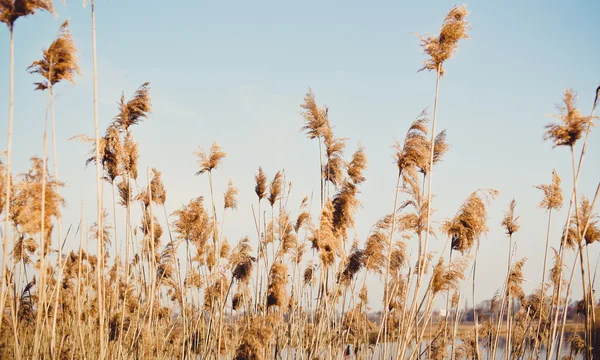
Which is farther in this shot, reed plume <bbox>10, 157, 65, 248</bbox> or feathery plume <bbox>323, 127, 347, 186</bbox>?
feathery plume <bbox>323, 127, 347, 186</bbox>

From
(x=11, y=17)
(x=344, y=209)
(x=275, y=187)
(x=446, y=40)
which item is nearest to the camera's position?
(x=11, y=17)

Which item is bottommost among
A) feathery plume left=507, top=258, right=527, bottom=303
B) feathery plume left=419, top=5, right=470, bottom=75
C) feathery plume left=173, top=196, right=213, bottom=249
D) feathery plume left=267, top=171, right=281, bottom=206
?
feathery plume left=507, top=258, right=527, bottom=303

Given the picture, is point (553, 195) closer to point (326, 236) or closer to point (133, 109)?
point (326, 236)

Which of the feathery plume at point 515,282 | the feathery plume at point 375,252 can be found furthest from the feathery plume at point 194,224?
the feathery plume at point 515,282

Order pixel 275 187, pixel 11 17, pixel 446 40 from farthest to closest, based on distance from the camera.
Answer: pixel 275 187 < pixel 446 40 < pixel 11 17

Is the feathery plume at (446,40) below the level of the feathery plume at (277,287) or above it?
above

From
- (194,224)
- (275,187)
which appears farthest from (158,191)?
(275,187)

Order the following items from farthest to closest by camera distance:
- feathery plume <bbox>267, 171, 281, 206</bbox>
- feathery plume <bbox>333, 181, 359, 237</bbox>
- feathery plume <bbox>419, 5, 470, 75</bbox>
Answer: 1. feathery plume <bbox>267, 171, 281, 206</bbox>
2. feathery plume <bbox>333, 181, 359, 237</bbox>
3. feathery plume <bbox>419, 5, 470, 75</bbox>

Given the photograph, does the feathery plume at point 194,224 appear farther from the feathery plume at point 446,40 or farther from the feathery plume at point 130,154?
the feathery plume at point 446,40

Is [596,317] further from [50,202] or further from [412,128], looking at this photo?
[50,202]

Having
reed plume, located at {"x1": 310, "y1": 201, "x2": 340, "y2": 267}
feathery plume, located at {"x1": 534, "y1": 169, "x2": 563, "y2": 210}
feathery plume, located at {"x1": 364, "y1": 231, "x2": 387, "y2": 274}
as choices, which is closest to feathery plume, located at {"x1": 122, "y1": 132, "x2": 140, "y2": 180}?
reed plume, located at {"x1": 310, "y1": 201, "x2": 340, "y2": 267}

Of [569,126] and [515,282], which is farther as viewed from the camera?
[515,282]

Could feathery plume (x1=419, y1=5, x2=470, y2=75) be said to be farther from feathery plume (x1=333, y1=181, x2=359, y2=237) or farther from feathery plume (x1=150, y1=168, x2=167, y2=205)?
feathery plume (x1=150, y1=168, x2=167, y2=205)

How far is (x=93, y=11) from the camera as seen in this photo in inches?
139
